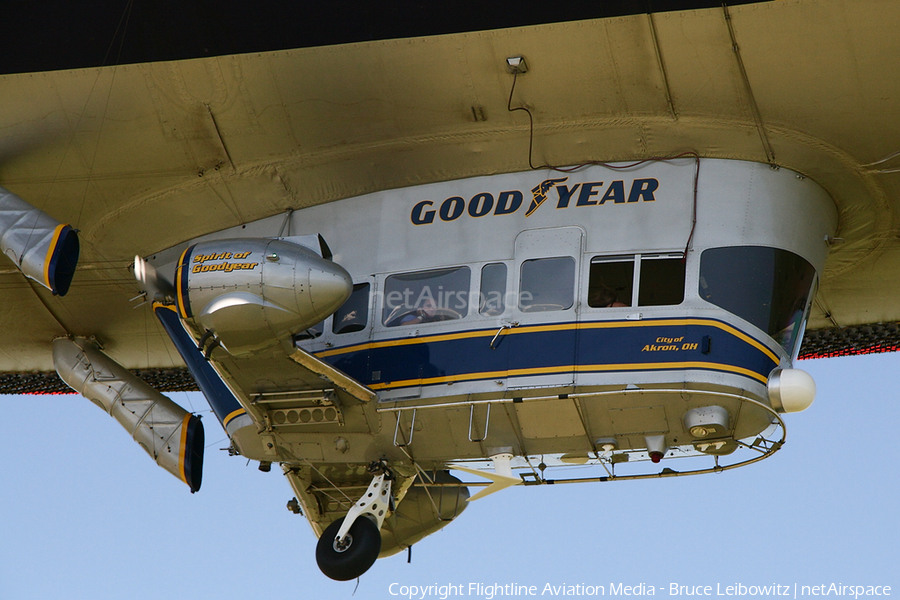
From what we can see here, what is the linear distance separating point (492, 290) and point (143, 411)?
5.45 metres

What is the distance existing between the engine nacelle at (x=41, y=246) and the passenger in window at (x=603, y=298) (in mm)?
5968

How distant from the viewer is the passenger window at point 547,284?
1316 centimetres

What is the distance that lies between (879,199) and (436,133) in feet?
18.6

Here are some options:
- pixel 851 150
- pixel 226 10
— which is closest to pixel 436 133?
pixel 226 10

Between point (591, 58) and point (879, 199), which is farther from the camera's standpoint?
point (879, 199)

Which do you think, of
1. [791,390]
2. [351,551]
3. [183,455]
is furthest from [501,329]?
[183,455]

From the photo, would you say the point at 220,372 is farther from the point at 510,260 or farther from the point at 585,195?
the point at 585,195

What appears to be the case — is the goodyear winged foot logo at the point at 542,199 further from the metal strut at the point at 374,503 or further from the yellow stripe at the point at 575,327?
the metal strut at the point at 374,503

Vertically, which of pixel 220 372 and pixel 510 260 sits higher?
pixel 510 260

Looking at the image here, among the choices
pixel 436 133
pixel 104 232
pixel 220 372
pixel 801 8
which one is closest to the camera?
pixel 801 8

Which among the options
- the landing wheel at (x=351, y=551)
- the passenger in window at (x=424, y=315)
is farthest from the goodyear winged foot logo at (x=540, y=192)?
the landing wheel at (x=351, y=551)

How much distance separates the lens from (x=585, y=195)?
13.8 meters

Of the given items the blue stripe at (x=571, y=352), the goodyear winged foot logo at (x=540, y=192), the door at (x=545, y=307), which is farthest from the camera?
the goodyear winged foot logo at (x=540, y=192)

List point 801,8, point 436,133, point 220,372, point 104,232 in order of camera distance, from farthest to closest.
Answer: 1. point 104,232
2. point 436,133
3. point 220,372
4. point 801,8
